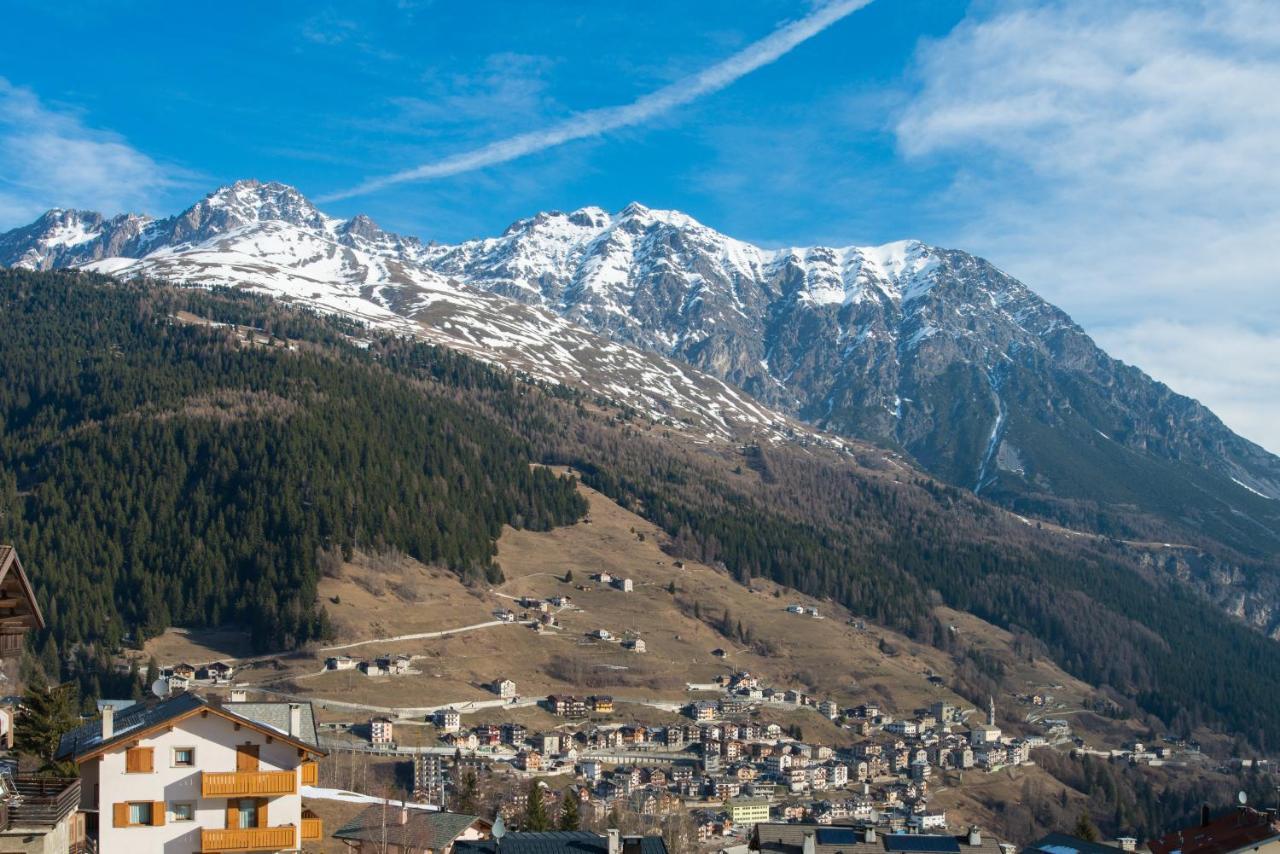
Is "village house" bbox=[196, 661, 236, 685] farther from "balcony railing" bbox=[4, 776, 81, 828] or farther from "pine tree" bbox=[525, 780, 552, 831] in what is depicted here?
"balcony railing" bbox=[4, 776, 81, 828]

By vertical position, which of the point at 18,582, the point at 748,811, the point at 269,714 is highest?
the point at 18,582

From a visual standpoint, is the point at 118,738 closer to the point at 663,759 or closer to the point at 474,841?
the point at 474,841

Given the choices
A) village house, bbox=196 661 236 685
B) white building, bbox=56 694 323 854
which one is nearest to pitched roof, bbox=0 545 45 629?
white building, bbox=56 694 323 854

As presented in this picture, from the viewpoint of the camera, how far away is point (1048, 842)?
216 feet

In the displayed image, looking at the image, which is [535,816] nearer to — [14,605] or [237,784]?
[237,784]

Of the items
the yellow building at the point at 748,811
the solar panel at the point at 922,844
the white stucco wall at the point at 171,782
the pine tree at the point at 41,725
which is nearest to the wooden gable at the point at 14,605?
the white stucco wall at the point at 171,782

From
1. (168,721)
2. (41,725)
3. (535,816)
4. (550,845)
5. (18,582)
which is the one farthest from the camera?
(535,816)

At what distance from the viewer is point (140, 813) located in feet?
137

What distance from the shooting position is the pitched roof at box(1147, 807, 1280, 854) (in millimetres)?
56881

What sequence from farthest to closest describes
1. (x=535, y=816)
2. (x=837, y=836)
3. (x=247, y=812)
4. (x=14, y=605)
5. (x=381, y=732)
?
(x=381, y=732)
(x=535, y=816)
(x=837, y=836)
(x=247, y=812)
(x=14, y=605)

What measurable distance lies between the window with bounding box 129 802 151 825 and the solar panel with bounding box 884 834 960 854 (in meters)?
35.8

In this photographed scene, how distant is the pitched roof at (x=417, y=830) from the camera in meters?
56.6

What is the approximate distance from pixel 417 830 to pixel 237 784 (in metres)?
17.2

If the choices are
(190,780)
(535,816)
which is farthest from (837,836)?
(190,780)
